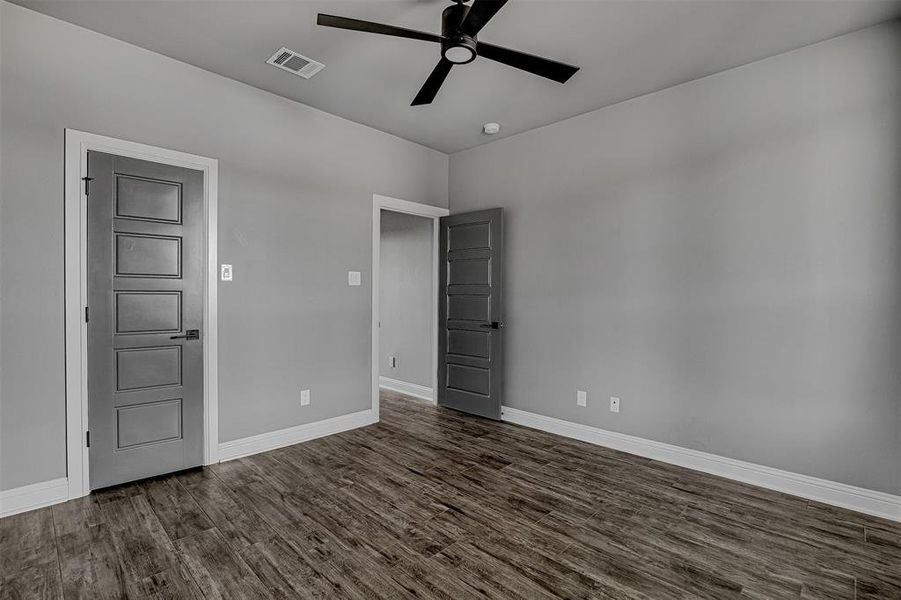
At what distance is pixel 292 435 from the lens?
380 centimetres

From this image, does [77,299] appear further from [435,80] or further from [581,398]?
[581,398]

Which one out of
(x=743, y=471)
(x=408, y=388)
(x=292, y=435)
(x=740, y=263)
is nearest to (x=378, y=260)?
(x=292, y=435)

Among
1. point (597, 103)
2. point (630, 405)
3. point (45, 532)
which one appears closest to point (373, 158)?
point (597, 103)

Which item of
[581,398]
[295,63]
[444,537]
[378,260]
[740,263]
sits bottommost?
[444,537]

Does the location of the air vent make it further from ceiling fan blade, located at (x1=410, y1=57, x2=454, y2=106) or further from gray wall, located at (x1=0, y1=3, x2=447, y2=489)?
ceiling fan blade, located at (x1=410, y1=57, x2=454, y2=106)

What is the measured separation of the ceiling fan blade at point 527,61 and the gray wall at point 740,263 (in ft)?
5.13

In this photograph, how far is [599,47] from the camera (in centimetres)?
294

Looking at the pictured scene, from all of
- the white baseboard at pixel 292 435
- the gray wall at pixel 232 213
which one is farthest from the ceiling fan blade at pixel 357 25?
the white baseboard at pixel 292 435

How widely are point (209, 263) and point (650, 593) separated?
11.2 ft

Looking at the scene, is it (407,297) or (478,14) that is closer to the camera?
(478,14)

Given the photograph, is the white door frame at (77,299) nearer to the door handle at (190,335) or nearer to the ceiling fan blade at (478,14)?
the door handle at (190,335)

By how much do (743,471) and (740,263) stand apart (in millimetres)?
1479

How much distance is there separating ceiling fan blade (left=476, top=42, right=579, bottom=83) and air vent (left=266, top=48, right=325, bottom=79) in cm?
147

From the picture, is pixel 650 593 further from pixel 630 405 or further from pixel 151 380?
pixel 151 380
